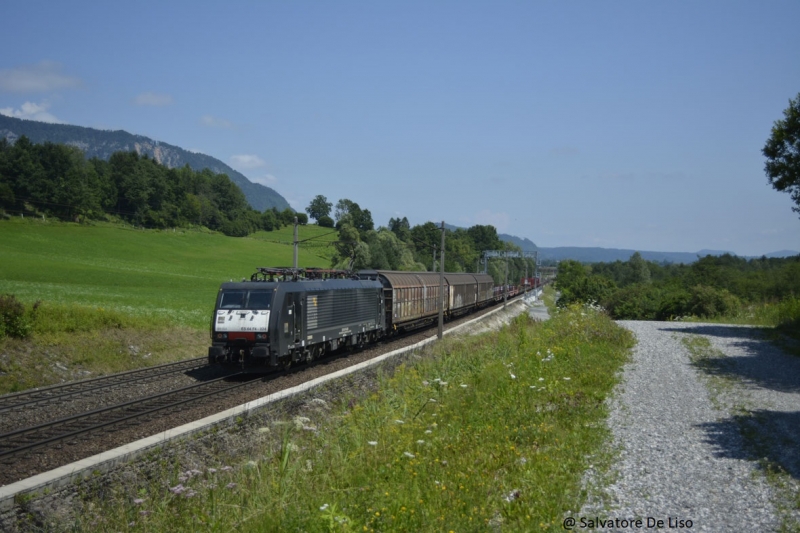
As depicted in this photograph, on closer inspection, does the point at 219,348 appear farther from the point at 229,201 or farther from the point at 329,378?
the point at 229,201

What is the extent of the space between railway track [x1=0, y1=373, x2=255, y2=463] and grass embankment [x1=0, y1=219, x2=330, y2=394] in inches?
208

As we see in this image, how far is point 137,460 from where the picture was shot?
1082cm

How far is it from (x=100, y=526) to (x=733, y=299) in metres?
44.4

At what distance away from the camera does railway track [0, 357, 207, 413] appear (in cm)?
1600

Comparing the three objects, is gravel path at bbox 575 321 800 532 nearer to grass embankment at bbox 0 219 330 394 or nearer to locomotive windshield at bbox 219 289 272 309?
locomotive windshield at bbox 219 289 272 309

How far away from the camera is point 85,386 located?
1859 centimetres

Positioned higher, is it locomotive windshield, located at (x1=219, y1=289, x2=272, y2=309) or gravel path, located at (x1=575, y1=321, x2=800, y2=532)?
locomotive windshield, located at (x1=219, y1=289, x2=272, y2=309)

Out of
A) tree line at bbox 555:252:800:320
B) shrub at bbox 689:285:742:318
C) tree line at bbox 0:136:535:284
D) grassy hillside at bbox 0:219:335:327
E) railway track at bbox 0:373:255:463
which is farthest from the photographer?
tree line at bbox 0:136:535:284

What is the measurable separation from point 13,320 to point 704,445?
69.5ft

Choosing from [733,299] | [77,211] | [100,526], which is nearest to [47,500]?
[100,526]


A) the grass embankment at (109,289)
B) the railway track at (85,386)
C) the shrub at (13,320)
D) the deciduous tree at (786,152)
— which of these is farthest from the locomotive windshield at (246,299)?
the deciduous tree at (786,152)

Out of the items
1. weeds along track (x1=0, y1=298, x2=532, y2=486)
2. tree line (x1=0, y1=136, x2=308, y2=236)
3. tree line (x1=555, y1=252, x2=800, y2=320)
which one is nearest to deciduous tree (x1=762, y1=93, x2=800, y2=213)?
tree line (x1=555, y1=252, x2=800, y2=320)

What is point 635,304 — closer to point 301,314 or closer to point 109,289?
point 301,314

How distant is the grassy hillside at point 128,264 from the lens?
1379 inches
